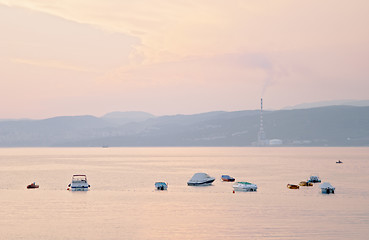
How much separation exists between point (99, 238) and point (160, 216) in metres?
19.8

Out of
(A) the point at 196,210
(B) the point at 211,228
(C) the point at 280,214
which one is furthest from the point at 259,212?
(B) the point at 211,228

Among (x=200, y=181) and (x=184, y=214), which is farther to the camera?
(x=200, y=181)

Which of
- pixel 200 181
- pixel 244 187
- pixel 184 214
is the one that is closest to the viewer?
pixel 184 214

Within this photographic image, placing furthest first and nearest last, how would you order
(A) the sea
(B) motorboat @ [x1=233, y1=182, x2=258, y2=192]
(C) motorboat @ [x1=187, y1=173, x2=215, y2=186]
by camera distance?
(C) motorboat @ [x1=187, y1=173, x2=215, y2=186], (B) motorboat @ [x1=233, y1=182, x2=258, y2=192], (A) the sea

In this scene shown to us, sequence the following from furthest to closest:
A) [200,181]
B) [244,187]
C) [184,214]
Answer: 1. [200,181]
2. [244,187]
3. [184,214]

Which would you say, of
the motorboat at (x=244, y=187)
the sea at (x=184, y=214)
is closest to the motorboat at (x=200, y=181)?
the sea at (x=184, y=214)

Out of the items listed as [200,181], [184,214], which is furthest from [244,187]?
[184,214]

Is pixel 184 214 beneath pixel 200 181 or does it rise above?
beneath

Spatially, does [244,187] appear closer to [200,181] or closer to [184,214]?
[200,181]

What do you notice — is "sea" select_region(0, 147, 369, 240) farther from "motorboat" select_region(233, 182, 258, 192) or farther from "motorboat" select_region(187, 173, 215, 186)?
"motorboat" select_region(187, 173, 215, 186)

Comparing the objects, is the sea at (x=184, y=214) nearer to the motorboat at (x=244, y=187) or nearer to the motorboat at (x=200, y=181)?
the motorboat at (x=244, y=187)

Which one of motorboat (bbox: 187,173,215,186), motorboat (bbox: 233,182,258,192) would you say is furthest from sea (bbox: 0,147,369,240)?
motorboat (bbox: 187,173,215,186)

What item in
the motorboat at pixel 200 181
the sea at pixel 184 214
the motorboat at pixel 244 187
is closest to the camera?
the sea at pixel 184 214

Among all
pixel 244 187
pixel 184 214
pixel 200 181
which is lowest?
pixel 184 214
